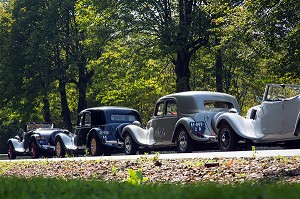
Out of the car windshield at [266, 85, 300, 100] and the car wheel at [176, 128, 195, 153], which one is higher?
the car windshield at [266, 85, 300, 100]

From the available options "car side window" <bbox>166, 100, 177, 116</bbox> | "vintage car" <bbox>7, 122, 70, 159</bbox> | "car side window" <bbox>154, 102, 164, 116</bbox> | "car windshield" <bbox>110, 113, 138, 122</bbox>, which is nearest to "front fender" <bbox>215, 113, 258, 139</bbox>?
"car side window" <bbox>166, 100, 177, 116</bbox>

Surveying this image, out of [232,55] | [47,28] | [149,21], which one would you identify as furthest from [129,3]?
[47,28]

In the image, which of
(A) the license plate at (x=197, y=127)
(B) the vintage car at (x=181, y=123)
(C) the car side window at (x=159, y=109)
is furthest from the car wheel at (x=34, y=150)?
(A) the license plate at (x=197, y=127)

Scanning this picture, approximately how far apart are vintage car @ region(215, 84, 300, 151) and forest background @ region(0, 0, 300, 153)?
5.33 m

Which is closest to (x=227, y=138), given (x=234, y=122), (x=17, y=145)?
(x=234, y=122)

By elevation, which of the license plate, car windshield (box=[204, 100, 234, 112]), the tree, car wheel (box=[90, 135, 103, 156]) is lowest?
car wheel (box=[90, 135, 103, 156])

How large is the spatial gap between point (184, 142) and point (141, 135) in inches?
111

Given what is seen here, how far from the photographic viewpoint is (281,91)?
52.4 feet

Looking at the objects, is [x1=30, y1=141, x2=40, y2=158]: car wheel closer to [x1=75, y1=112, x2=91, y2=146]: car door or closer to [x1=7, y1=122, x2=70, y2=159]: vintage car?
[x1=7, y1=122, x2=70, y2=159]: vintage car

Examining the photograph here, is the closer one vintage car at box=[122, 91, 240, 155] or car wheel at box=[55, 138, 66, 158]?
vintage car at box=[122, 91, 240, 155]

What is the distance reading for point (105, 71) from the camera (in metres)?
36.8

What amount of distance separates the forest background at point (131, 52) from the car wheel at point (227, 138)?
5.56 m

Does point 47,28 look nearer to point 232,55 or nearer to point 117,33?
point 117,33

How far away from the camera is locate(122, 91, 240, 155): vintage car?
58.9 ft
